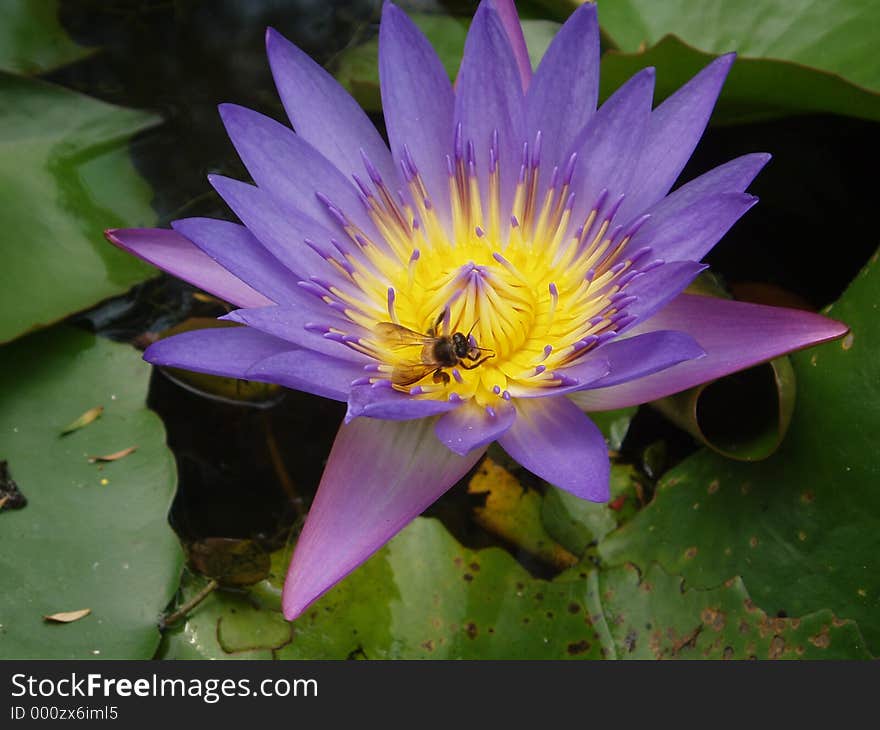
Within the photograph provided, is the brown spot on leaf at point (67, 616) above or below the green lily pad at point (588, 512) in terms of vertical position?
below

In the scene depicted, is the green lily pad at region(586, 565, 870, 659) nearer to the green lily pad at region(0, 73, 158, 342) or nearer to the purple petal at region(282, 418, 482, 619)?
the purple petal at region(282, 418, 482, 619)

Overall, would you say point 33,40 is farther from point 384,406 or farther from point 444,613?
point 444,613

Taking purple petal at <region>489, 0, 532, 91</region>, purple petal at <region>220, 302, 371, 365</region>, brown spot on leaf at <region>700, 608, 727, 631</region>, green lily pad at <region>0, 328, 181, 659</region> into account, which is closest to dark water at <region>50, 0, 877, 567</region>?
green lily pad at <region>0, 328, 181, 659</region>

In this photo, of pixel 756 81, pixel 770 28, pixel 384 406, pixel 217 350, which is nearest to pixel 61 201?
pixel 217 350

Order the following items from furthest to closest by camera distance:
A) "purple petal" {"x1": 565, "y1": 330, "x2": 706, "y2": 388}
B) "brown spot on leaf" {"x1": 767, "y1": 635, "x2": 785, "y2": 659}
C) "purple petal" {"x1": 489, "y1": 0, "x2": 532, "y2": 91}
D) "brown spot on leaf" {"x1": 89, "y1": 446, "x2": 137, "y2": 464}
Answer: "brown spot on leaf" {"x1": 89, "y1": 446, "x2": 137, "y2": 464} < "purple petal" {"x1": 489, "y1": 0, "x2": 532, "y2": 91} < "brown spot on leaf" {"x1": 767, "y1": 635, "x2": 785, "y2": 659} < "purple petal" {"x1": 565, "y1": 330, "x2": 706, "y2": 388}

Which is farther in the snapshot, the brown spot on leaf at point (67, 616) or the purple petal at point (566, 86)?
the brown spot on leaf at point (67, 616)

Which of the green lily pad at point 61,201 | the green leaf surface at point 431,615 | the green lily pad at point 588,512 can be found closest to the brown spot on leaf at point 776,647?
the green leaf surface at point 431,615

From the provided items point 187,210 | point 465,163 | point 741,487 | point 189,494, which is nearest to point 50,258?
point 187,210

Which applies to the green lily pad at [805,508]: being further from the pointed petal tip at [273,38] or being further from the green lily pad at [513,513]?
the pointed petal tip at [273,38]
